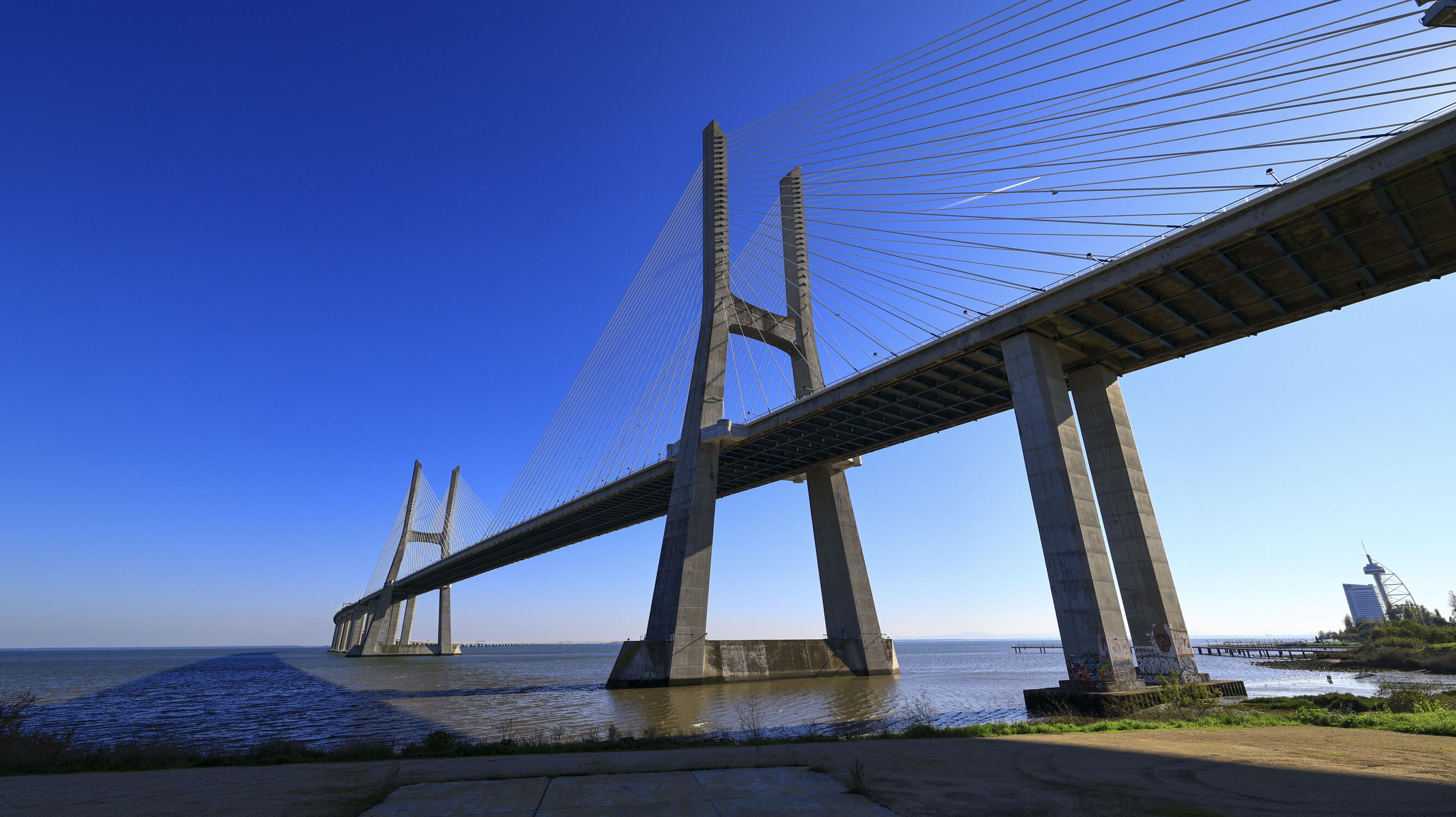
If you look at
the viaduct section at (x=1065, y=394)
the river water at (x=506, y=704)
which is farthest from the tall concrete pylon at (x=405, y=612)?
the viaduct section at (x=1065, y=394)

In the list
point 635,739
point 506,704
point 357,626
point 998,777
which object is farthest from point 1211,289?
point 357,626

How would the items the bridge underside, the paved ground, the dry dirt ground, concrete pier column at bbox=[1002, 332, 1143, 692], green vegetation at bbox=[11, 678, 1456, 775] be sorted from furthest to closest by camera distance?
concrete pier column at bbox=[1002, 332, 1143, 692] < the bridge underside < green vegetation at bbox=[11, 678, 1456, 775] < the dry dirt ground < the paved ground

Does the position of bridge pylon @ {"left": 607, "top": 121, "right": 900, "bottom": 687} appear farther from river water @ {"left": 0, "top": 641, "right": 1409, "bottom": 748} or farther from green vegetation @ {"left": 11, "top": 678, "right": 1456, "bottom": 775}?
green vegetation @ {"left": 11, "top": 678, "right": 1456, "bottom": 775}

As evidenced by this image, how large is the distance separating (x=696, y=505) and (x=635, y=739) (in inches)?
914

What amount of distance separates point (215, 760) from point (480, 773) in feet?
18.1

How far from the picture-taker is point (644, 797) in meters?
7.08

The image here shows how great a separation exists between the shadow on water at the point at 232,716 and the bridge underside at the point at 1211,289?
22.1m

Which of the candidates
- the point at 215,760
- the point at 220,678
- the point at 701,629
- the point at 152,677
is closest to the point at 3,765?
the point at 215,760

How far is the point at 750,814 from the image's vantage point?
249 inches

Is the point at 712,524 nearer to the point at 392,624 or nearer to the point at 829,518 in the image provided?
the point at 829,518

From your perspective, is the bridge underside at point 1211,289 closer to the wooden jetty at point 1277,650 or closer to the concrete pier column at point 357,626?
the wooden jetty at point 1277,650

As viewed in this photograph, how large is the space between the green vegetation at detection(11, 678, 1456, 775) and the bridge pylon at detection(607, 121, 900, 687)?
17.9 metres

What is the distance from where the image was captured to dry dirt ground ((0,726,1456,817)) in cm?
674

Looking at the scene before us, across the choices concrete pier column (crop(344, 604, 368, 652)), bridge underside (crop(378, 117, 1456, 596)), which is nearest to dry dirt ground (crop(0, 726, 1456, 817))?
bridge underside (crop(378, 117, 1456, 596))
